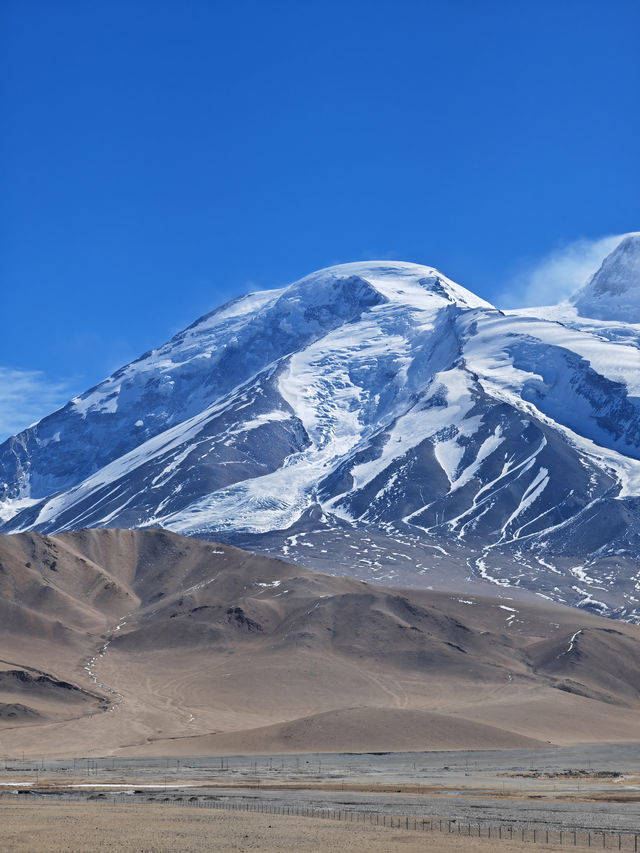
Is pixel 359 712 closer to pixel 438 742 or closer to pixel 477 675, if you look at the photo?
pixel 438 742

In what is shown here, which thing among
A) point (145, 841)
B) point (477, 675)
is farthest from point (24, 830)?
point (477, 675)

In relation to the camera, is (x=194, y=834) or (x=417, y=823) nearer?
(x=194, y=834)

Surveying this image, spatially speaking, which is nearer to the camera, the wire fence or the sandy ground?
the sandy ground

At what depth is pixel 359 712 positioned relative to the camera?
508 feet

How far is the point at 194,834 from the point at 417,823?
15252 mm

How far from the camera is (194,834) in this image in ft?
225

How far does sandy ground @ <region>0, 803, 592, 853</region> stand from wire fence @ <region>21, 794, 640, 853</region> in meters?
2.29

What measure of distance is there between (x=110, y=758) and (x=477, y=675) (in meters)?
80.4

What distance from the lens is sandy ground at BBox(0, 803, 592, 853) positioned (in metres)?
62.9

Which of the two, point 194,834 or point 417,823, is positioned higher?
point 194,834

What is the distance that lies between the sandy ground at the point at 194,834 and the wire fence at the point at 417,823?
2.29 meters

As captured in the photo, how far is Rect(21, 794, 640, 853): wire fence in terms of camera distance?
69188 millimetres

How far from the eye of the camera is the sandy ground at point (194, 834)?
2477 inches

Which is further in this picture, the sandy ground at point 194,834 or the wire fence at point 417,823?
the wire fence at point 417,823
